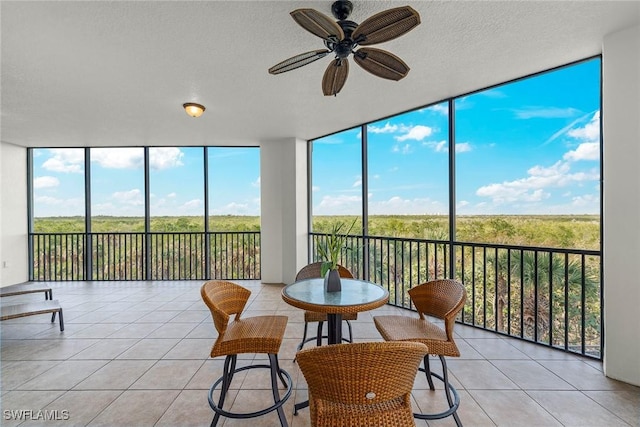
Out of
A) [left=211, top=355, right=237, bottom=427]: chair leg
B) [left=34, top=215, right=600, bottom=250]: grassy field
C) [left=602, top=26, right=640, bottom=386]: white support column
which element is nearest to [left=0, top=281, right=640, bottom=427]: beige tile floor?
[left=211, top=355, right=237, bottom=427]: chair leg

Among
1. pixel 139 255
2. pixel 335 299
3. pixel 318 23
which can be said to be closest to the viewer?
pixel 318 23

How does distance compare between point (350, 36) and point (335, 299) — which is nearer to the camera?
point (350, 36)

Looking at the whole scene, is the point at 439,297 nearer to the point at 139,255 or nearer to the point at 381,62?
the point at 381,62

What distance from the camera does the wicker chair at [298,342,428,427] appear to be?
1111mm

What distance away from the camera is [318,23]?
59.7 inches

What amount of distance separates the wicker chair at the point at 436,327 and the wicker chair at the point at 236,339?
76 centimetres

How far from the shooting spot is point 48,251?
5.68 m

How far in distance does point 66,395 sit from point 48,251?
5153mm

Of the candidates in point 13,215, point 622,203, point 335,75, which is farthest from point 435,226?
point 13,215

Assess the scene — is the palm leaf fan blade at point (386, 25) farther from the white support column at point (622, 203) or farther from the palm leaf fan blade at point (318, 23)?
the white support column at point (622, 203)

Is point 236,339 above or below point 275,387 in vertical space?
above

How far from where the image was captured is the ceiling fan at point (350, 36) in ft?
4.78

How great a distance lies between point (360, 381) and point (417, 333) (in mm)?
917

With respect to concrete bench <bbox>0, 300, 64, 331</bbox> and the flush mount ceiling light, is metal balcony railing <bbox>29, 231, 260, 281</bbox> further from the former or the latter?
the flush mount ceiling light
